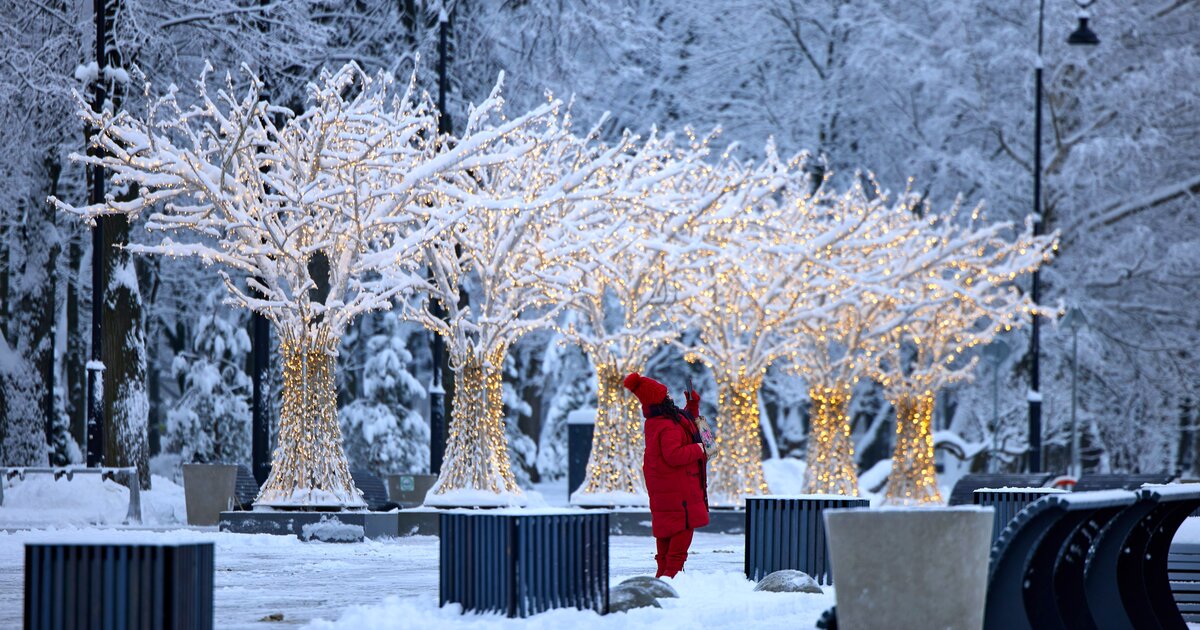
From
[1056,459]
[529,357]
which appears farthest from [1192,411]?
[529,357]

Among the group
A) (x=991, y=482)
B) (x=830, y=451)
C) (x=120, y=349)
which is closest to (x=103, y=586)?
(x=120, y=349)

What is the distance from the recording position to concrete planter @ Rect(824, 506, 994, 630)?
384 inches

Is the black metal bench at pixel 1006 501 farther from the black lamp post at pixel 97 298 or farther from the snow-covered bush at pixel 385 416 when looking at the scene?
the snow-covered bush at pixel 385 416

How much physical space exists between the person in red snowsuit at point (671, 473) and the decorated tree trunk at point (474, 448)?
751 cm

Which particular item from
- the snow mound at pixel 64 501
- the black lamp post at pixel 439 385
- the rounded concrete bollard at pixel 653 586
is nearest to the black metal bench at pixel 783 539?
the rounded concrete bollard at pixel 653 586

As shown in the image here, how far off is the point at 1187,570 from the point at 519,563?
4.78m

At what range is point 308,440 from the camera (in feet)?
69.4

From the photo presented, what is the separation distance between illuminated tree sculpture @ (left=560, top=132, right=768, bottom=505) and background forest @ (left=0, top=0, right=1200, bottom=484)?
7.97 metres

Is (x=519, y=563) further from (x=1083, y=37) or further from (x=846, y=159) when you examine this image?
(x=846, y=159)

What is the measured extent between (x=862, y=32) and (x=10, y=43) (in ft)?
63.9

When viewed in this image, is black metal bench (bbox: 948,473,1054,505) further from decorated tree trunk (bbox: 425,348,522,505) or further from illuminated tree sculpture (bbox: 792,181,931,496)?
decorated tree trunk (bbox: 425,348,522,505)

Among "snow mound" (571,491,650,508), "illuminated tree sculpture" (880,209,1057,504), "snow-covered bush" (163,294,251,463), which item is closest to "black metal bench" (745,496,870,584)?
"snow mound" (571,491,650,508)

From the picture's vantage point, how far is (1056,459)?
50.0m

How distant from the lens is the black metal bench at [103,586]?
29.9 feet
